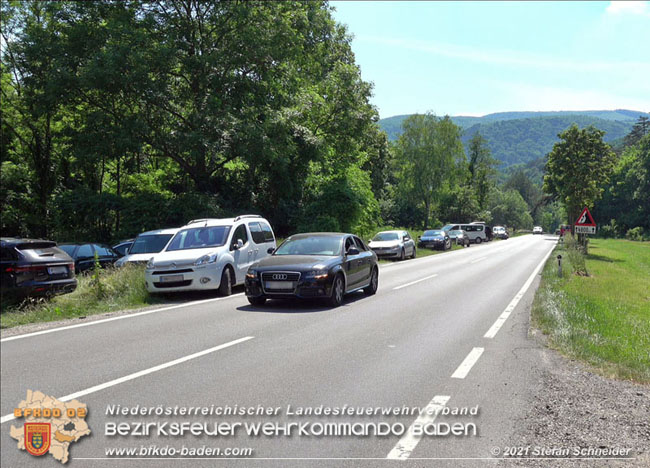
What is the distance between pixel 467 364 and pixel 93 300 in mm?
8983

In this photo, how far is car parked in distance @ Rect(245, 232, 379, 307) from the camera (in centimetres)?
1128

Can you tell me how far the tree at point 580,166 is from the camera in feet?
121

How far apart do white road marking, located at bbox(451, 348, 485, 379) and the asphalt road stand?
2 cm

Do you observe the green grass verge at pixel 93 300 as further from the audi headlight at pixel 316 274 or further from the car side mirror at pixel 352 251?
the car side mirror at pixel 352 251

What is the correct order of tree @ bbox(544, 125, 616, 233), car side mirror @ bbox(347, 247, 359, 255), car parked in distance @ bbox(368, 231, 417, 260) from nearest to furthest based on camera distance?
car side mirror @ bbox(347, 247, 359, 255) → car parked in distance @ bbox(368, 231, 417, 260) → tree @ bbox(544, 125, 616, 233)

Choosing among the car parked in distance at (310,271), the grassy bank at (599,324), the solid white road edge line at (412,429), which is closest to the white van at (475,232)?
the grassy bank at (599,324)

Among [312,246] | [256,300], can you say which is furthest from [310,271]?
[312,246]

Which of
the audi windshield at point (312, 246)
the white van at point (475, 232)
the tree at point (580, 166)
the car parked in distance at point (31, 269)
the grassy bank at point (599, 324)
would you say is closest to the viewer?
the grassy bank at point (599, 324)

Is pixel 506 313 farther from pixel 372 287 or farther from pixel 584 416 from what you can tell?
pixel 584 416

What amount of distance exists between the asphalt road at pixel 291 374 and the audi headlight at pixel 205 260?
1.65m

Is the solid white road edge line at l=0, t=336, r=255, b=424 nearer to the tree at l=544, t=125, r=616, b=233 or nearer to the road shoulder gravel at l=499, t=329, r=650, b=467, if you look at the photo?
the road shoulder gravel at l=499, t=329, r=650, b=467

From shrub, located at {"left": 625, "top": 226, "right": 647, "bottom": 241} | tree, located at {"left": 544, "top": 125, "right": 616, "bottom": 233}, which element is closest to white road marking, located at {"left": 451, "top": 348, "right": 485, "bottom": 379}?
tree, located at {"left": 544, "top": 125, "right": 616, "bottom": 233}

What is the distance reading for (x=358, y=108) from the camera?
3334 centimetres

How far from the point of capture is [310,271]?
1132cm
